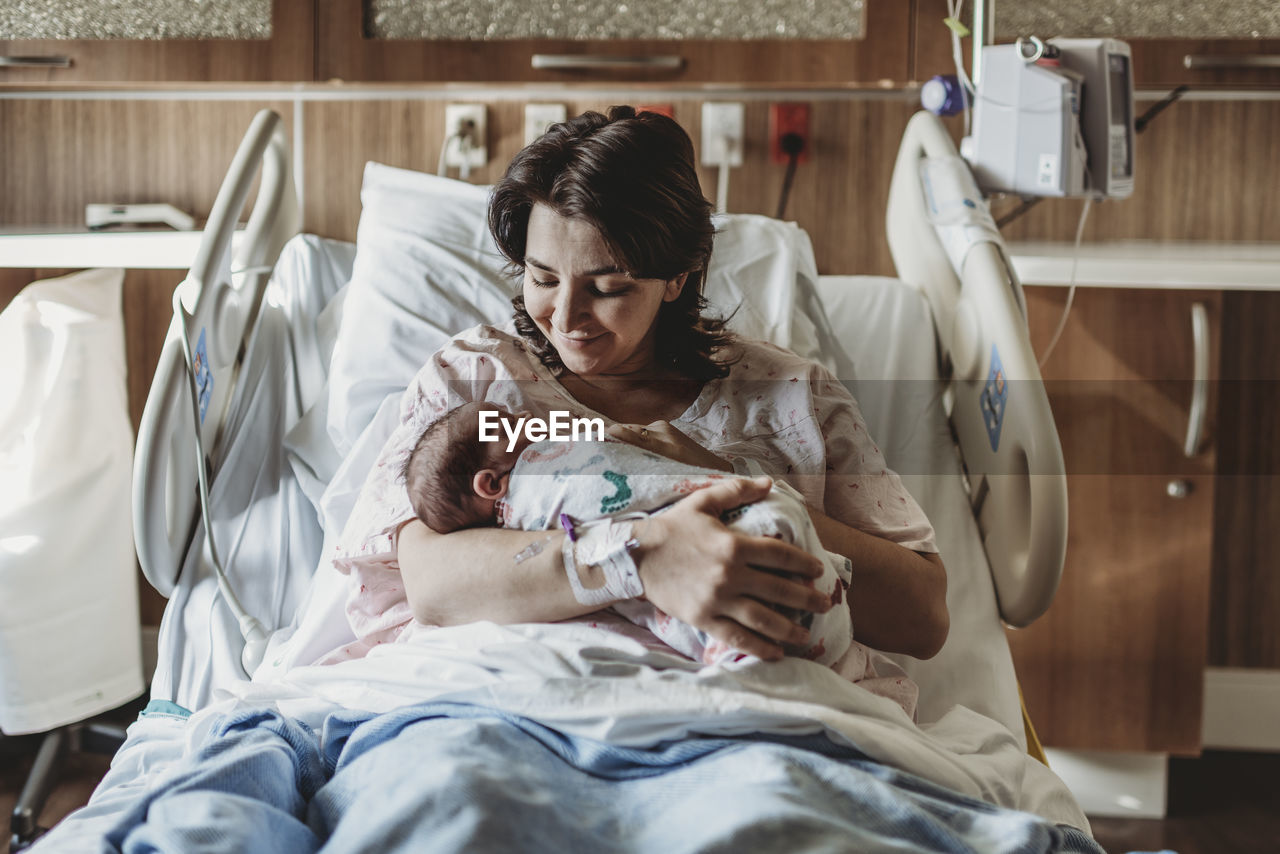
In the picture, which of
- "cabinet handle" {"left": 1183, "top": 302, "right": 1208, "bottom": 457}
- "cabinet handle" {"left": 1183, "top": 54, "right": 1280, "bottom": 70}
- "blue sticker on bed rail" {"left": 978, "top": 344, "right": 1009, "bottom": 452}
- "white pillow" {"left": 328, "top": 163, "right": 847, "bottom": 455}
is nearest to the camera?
"blue sticker on bed rail" {"left": 978, "top": 344, "right": 1009, "bottom": 452}

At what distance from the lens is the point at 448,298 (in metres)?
1.56

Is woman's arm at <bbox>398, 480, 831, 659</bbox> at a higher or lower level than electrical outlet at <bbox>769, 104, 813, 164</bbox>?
lower

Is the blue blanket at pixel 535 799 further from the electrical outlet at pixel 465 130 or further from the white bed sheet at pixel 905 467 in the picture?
the electrical outlet at pixel 465 130

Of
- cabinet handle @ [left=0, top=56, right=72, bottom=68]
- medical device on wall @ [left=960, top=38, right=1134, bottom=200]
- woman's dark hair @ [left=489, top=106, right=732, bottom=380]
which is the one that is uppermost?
cabinet handle @ [left=0, top=56, right=72, bottom=68]

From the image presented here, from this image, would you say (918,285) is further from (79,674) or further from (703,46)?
(79,674)

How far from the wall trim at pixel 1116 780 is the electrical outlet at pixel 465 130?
1662 millimetres

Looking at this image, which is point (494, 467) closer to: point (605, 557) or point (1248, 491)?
point (605, 557)

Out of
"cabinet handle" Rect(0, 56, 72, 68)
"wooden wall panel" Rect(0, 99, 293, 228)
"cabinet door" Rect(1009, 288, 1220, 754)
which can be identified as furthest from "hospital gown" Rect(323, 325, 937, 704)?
"cabinet handle" Rect(0, 56, 72, 68)

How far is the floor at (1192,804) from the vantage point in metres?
1.92

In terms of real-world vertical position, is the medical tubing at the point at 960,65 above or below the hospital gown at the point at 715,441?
above

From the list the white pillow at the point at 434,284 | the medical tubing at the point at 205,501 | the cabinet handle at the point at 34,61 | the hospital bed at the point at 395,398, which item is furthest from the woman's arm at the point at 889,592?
the cabinet handle at the point at 34,61

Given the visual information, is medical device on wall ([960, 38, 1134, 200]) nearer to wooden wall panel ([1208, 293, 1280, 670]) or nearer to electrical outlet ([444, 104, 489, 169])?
wooden wall panel ([1208, 293, 1280, 670])

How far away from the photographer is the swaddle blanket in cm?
92

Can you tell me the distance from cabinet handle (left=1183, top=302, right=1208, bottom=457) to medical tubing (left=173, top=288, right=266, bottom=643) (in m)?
1.63
